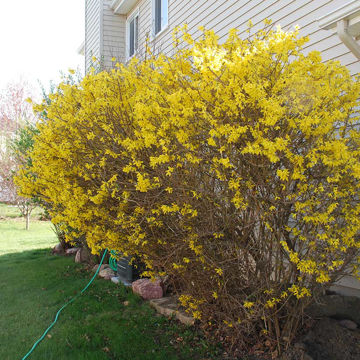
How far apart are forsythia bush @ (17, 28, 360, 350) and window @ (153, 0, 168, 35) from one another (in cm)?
604

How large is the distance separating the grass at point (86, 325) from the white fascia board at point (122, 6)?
834 centimetres

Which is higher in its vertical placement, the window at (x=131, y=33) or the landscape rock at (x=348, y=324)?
the window at (x=131, y=33)

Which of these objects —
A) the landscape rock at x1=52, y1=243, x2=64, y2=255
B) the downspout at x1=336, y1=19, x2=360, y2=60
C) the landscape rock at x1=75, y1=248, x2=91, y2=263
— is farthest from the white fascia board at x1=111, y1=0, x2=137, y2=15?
the downspout at x1=336, y1=19, x2=360, y2=60

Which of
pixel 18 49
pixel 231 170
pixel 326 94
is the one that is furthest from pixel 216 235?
pixel 18 49

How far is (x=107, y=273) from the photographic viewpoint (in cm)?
698

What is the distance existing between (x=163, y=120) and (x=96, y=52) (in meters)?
11.0

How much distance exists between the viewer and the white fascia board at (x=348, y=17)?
136 inches

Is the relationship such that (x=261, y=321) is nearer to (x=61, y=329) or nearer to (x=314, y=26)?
(x=61, y=329)

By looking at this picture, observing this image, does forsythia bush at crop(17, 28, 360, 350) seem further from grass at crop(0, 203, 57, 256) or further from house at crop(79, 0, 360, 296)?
grass at crop(0, 203, 57, 256)

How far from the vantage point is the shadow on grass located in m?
3.98

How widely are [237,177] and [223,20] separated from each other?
4.74 metres

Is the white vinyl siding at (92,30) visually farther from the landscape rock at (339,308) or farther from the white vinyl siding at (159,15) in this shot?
the landscape rock at (339,308)

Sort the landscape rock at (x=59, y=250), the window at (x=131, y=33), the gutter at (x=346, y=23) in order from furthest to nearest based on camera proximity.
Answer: the window at (x=131, y=33)
the landscape rock at (x=59, y=250)
the gutter at (x=346, y=23)

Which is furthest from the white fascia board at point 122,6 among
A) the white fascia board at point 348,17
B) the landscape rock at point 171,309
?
the landscape rock at point 171,309
